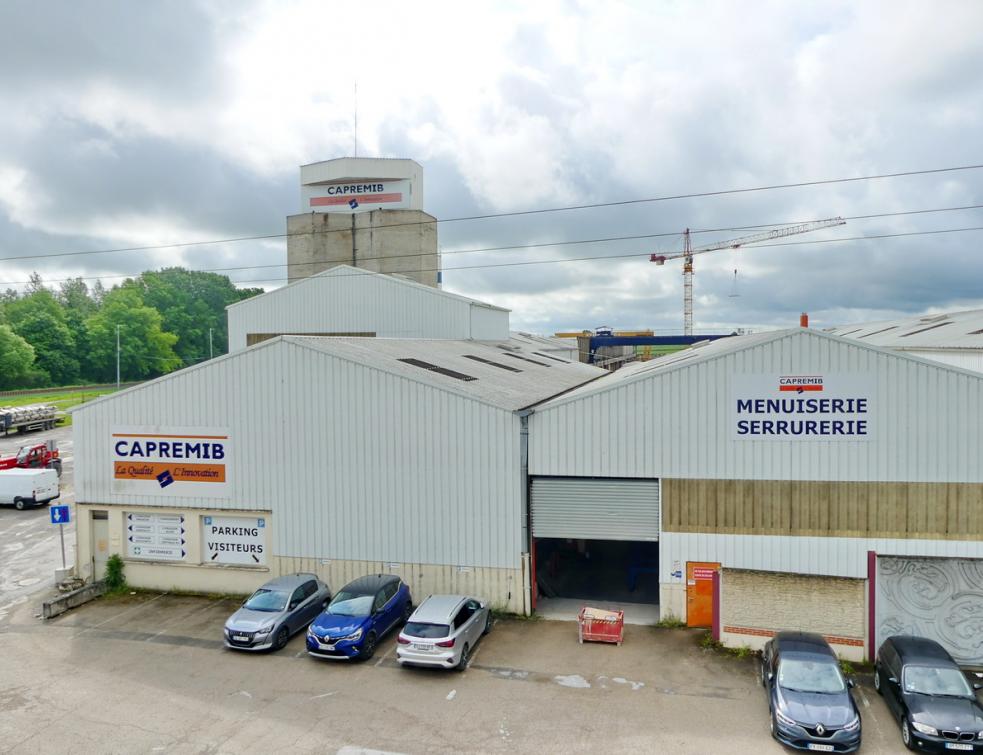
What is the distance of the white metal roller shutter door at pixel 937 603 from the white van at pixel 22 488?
→ 114 ft

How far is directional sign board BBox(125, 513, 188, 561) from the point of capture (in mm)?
20422

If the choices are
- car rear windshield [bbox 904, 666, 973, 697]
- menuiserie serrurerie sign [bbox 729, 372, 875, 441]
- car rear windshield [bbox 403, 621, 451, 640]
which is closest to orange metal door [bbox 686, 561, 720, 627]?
menuiserie serrurerie sign [bbox 729, 372, 875, 441]

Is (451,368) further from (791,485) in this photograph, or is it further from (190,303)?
(190,303)

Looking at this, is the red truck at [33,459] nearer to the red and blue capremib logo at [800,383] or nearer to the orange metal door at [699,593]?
the orange metal door at [699,593]

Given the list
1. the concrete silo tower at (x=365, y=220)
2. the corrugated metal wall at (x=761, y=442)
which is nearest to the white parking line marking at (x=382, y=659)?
the corrugated metal wall at (x=761, y=442)

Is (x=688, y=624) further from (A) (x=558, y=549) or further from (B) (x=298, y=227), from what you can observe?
(B) (x=298, y=227)

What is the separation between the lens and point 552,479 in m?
18.5

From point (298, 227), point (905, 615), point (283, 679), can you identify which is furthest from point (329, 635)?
point (298, 227)

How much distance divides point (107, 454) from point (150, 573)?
392 cm

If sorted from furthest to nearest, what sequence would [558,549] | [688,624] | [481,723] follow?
[558,549] → [688,624] → [481,723]

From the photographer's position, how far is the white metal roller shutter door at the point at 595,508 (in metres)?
17.8

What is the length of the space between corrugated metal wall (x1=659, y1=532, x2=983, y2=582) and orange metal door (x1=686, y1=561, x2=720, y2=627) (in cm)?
21

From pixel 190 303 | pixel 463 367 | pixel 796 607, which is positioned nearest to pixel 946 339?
pixel 796 607

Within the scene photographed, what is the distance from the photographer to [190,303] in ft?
415
